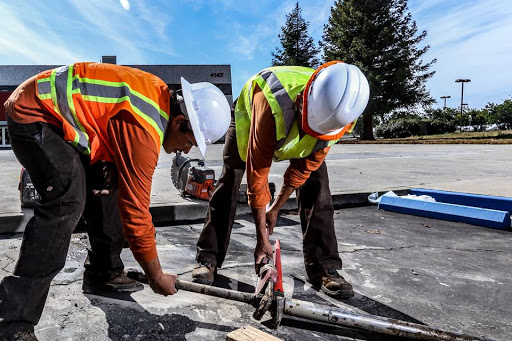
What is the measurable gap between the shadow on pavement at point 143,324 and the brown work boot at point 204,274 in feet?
1.55

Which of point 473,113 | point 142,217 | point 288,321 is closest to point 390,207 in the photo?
point 288,321

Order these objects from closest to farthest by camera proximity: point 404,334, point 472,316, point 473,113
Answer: point 404,334
point 472,316
point 473,113

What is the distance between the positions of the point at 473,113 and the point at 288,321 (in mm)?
69856

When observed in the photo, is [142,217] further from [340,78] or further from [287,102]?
[340,78]

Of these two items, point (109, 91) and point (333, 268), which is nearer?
point (109, 91)

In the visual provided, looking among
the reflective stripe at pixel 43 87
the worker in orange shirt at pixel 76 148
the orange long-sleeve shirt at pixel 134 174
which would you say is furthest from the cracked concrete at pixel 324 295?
the reflective stripe at pixel 43 87

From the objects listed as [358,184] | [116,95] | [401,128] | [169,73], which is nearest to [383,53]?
[401,128]

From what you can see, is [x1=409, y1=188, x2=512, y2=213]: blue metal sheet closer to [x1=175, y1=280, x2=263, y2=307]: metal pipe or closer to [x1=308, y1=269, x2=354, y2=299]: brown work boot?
[x1=308, y1=269, x2=354, y2=299]: brown work boot

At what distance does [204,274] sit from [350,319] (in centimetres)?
111

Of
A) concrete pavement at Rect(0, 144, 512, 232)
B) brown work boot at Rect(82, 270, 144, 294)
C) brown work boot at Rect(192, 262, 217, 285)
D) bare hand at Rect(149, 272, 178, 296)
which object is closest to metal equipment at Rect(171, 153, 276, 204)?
concrete pavement at Rect(0, 144, 512, 232)

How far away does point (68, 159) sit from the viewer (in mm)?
2072

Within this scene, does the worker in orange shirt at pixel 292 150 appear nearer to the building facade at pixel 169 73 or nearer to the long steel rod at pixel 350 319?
the long steel rod at pixel 350 319

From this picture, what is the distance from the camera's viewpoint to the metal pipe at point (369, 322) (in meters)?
2.10

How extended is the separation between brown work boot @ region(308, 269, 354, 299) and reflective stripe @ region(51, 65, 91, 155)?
1773mm
